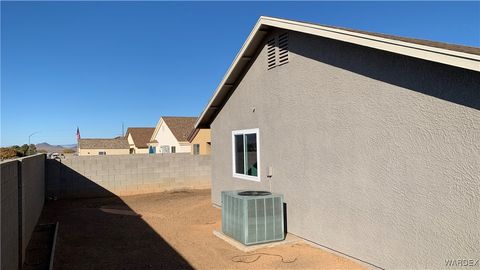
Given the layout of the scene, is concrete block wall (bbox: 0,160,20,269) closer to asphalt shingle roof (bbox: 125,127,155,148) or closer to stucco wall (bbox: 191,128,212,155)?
stucco wall (bbox: 191,128,212,155)

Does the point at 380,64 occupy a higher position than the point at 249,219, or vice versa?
Answer: the point at 380,64

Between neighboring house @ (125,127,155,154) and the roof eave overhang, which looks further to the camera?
neighboring house @ (125,127,155,154)

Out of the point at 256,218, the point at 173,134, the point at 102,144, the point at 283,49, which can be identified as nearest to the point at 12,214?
the point at 256,218

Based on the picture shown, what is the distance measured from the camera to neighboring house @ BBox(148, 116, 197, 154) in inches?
1276

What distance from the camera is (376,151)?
5.69 m

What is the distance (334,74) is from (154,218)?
679cm

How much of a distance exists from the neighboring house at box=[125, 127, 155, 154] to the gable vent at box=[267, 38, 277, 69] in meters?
39.3

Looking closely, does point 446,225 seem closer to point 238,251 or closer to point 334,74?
point 334,74

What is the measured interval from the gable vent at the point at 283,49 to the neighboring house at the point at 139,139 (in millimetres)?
39857

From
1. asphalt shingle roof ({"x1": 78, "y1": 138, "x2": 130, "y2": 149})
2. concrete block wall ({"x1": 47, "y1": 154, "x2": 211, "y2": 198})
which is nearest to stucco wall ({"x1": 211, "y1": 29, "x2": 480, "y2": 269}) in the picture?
concrete block wall ({"x1": 47, "y1": 154, "x2": 211, "y2": 198})

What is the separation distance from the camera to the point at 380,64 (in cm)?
562

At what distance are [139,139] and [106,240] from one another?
4099cm

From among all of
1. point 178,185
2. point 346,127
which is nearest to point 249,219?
point 346,127

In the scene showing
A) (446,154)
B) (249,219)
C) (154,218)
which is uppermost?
(446,154)
